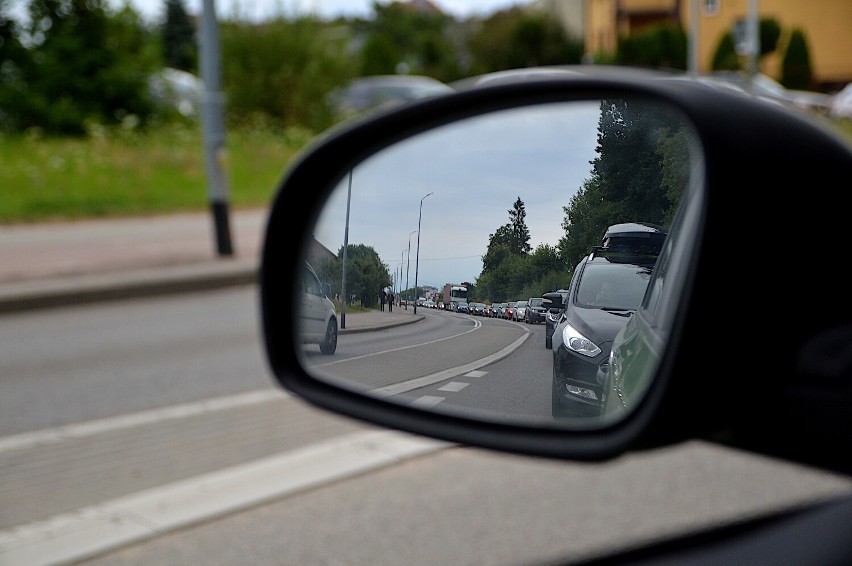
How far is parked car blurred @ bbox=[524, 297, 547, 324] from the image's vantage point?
1.34 metres

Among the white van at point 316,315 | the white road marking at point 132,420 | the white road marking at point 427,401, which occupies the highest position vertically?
the white van at point 316,315

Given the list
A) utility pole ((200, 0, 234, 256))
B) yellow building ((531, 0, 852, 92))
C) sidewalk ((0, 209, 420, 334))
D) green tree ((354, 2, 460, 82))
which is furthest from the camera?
yellow building ((531, 0, 852, 92))

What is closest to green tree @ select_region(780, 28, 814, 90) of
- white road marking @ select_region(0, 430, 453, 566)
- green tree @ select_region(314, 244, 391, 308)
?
white road marking @ select_region(0, 430, 453, 566)

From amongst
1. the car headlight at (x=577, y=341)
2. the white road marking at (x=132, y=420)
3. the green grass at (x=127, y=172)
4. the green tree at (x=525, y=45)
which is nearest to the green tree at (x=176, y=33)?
the green tree at (x=525, y=45)

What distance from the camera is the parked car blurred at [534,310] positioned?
134 centimetres

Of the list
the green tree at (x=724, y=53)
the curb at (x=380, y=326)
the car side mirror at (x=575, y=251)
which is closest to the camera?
the car side mirror at (x=575, y=251)

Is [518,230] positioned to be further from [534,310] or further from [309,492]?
[309,492]

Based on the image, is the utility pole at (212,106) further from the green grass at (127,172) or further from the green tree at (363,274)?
the green tree at (363,274)

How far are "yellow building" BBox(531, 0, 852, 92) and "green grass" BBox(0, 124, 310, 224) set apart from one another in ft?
71.5

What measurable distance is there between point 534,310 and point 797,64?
122 ft

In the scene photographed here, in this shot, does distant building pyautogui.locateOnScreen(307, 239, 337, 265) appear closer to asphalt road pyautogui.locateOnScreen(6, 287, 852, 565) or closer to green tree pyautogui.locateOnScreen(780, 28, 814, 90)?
asphalt road pyautogui.locateOnScreen(6, 287, 852, 565)

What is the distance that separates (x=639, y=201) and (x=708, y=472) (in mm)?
3054

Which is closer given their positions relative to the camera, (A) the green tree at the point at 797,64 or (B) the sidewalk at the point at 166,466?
(B) the sidewalk at the point at 166,466

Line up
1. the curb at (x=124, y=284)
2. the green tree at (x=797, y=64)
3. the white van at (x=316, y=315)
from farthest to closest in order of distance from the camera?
1. the green tree at (x=797, y=64)
2. the curb at (x=124, y=284)
3. the white van at (x=316, y=315)
